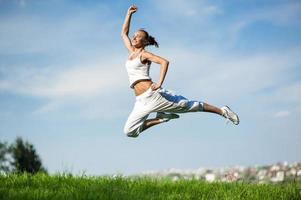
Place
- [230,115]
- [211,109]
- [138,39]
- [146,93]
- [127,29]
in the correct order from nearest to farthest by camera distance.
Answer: [146,93], [138,39], [127,29], [211,109], [230,115]

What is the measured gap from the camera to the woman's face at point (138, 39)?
10.7 m

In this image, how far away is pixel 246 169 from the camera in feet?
58.7

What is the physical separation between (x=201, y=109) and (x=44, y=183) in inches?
129

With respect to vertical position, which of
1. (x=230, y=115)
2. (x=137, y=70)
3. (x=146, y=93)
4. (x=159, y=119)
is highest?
(x=137, y=70)

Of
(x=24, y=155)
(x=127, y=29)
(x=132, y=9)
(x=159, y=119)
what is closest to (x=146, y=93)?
(x=159, y=119)

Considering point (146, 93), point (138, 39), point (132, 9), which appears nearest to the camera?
point (146, 93)

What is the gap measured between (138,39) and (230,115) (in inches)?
99.1

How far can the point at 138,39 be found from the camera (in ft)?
35.1

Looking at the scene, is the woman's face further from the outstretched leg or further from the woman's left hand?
the outstretched leg

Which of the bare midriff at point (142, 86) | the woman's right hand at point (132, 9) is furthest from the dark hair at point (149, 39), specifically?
the bare midriff at point (142, 86)

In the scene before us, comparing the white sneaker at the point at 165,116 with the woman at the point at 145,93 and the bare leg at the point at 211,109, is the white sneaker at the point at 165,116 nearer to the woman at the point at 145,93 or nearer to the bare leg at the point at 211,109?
the woman at the point at 145,93

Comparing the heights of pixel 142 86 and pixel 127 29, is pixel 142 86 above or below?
below

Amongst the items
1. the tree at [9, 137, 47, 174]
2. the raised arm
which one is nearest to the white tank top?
the raised arm

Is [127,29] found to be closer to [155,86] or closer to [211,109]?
[155,86]
